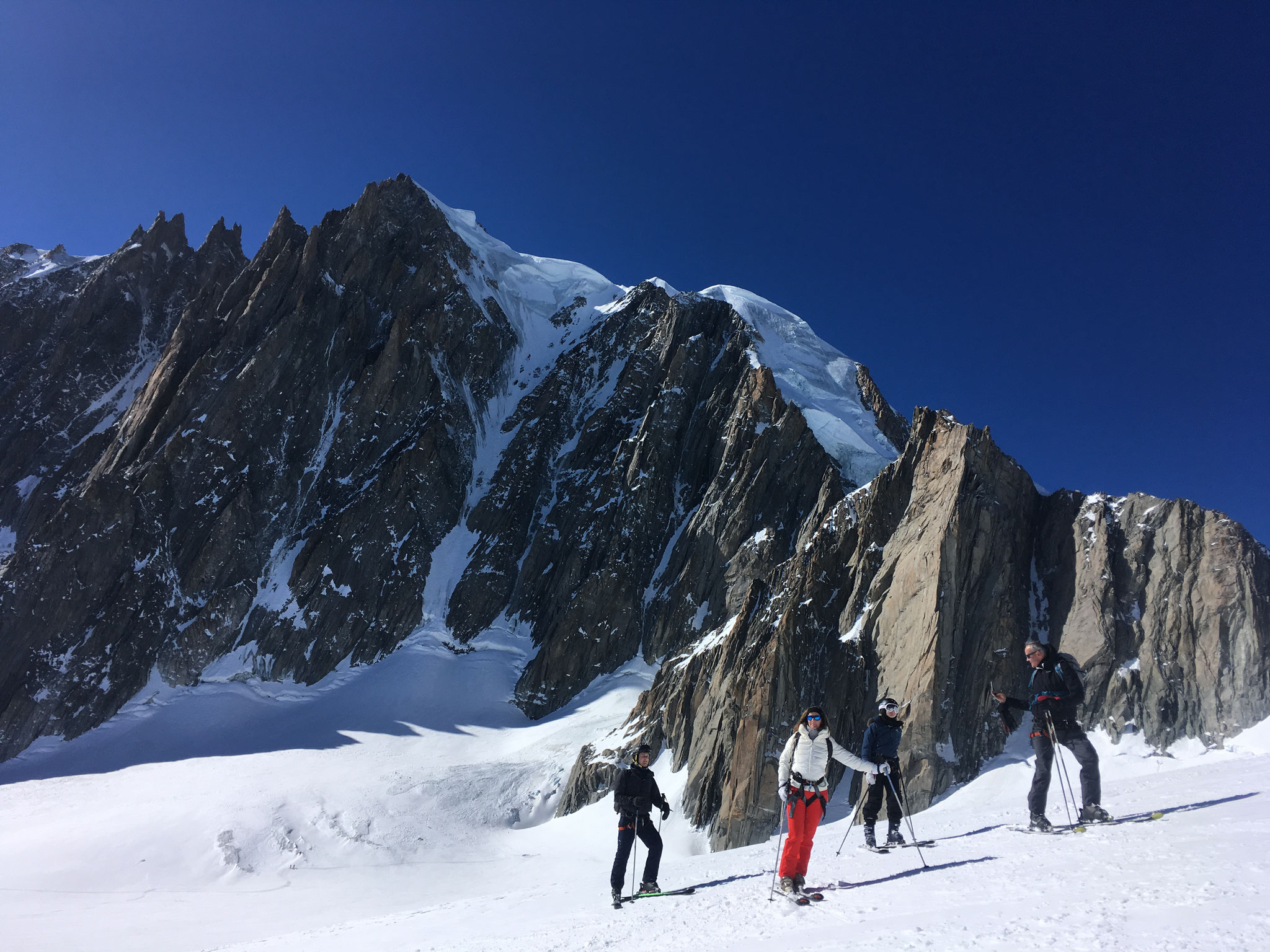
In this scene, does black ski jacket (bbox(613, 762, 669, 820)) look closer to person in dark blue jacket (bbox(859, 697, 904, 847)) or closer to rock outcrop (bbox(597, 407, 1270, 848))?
person in dark blue jacket (bbox(859, 697, 904, 847))

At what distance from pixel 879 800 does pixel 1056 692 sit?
2.68 metres

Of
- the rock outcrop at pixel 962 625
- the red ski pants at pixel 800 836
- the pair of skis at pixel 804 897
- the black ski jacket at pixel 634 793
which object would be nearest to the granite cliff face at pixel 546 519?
the rock outcrop at pixel 962 625

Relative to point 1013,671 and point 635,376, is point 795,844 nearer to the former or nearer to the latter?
point 1013,671

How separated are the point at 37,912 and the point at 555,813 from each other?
20.0 meters

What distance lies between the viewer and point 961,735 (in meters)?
24.0

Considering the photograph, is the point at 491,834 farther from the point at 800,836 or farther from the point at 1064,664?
the point at 1064,664

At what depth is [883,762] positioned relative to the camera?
9.47 meters

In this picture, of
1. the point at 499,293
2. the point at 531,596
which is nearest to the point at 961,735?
the point at 531,596

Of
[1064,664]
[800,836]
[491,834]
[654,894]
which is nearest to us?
[800,836]

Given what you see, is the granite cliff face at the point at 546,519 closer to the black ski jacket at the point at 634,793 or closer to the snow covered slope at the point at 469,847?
the snow covered slope at the point at 469,847

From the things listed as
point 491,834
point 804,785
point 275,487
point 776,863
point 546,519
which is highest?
point 275,487

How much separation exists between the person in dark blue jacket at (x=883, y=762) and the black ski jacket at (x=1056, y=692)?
162cm

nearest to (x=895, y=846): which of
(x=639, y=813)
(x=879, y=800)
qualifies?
(x=879, y=800)

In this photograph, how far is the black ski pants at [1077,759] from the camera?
8.26m
